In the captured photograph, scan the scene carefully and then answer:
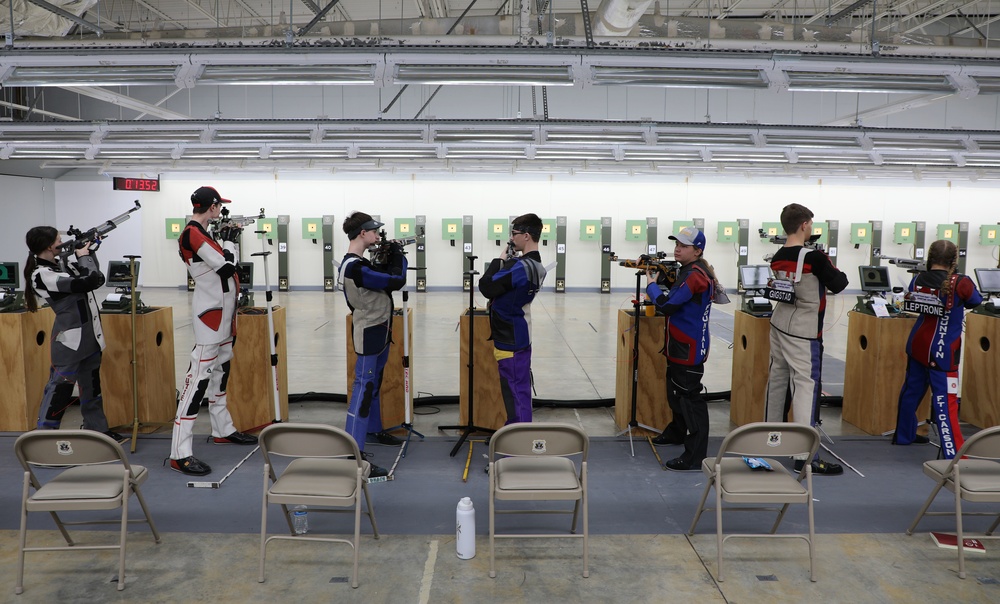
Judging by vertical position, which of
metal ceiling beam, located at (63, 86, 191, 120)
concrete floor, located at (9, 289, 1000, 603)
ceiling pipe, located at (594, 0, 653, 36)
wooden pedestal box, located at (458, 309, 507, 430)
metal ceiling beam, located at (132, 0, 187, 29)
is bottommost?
concrete floor, located at (9, 289, 1000, 603)

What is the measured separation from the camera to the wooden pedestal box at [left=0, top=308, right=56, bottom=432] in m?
4.54

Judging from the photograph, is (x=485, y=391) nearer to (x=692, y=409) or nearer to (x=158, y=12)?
(x=692, y=409)

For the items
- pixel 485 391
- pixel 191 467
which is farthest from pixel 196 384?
pixel 485 391

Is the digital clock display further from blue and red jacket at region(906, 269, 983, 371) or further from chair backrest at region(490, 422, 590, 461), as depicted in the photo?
blue and red jacket at region(906, 269, 983, 371)

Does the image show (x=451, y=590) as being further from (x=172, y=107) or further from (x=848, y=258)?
(x=848, y=258)

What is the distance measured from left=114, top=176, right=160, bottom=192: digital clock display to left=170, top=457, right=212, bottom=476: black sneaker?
9705mm

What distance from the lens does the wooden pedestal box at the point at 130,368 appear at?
4.63 metres

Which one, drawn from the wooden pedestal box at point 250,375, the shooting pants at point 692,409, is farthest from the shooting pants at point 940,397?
the wooden pedestal box at point 250,375

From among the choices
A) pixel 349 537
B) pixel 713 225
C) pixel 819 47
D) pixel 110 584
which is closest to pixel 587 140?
pixel 819 47

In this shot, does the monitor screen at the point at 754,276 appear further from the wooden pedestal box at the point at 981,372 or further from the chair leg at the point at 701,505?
the chair leg at the point at 701,505

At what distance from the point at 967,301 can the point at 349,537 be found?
152 inches

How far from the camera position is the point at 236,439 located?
438cm

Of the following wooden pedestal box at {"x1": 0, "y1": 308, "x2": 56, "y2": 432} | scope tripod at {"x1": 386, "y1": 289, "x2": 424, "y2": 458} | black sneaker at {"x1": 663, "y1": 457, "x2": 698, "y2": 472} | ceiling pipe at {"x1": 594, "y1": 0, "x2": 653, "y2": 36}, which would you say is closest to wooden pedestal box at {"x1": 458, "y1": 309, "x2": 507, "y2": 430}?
scope tripod at {"x1": 386, "y1": 289, "x2": 424, "y2": 458}

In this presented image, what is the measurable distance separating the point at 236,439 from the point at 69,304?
1.34m
